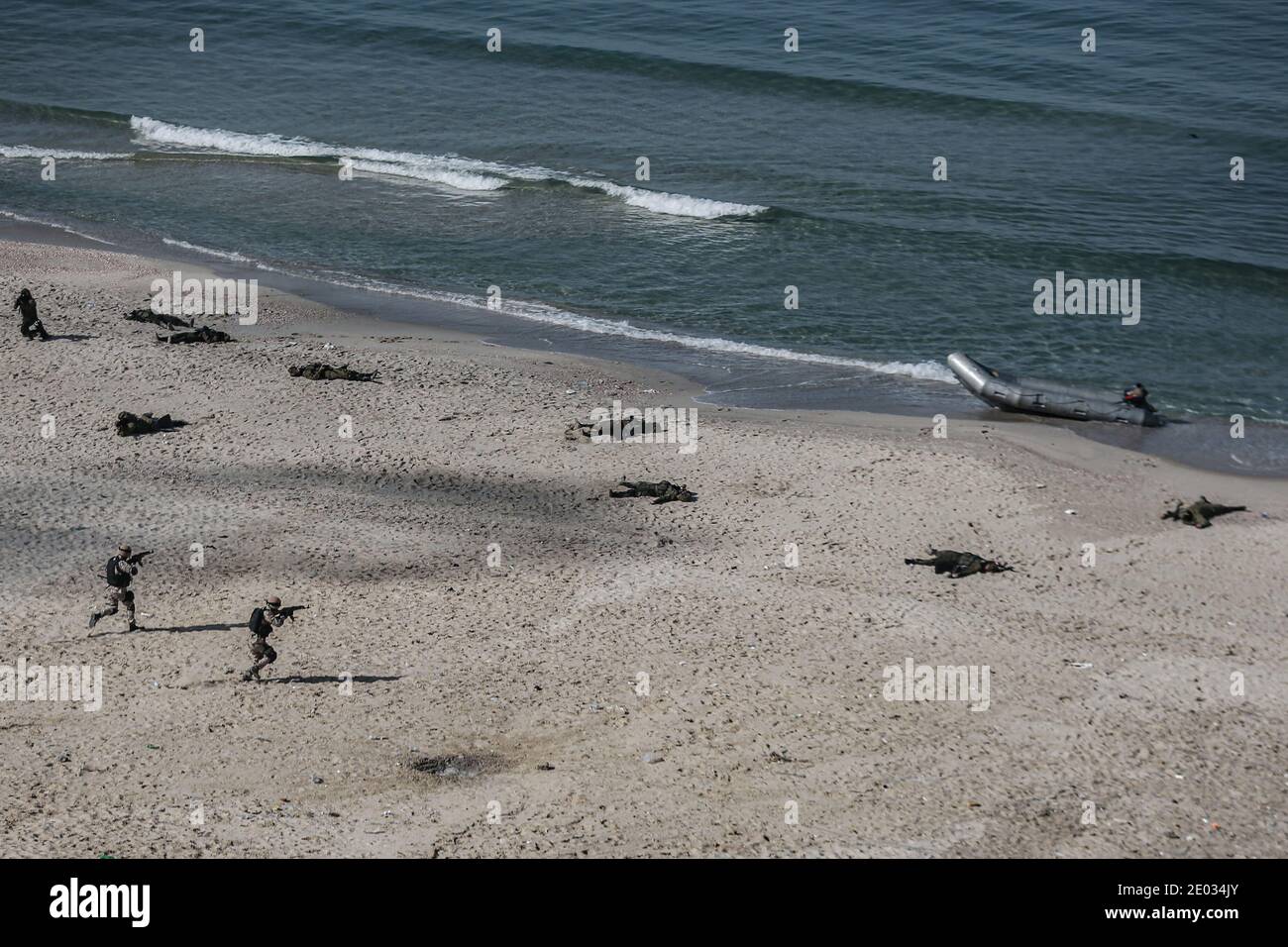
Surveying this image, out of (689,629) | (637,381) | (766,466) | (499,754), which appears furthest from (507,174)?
(499,754)

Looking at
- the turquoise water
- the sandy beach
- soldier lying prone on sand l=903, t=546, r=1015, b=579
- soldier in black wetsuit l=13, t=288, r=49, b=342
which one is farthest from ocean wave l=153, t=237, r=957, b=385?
soldier lying prone on sand l=903, t=546, r=1015, b=579

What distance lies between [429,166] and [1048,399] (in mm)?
26780

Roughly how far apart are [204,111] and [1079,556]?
145 ft

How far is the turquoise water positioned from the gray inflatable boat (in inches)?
54.4

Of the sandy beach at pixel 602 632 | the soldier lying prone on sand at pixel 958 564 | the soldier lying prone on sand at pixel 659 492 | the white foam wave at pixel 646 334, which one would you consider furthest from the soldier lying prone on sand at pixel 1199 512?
the soldier lying prone on sand at pixel 659 492

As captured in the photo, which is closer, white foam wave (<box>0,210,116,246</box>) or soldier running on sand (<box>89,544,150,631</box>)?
soldier running on sand (<box>89,544,150,631</box>)

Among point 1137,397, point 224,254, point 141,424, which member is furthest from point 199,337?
point 1137,397

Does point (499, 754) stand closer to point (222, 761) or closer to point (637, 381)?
point (222, 761)

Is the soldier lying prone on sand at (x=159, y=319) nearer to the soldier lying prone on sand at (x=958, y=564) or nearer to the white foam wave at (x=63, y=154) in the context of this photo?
the soldier lying prone on sand at (x=958, y=564)

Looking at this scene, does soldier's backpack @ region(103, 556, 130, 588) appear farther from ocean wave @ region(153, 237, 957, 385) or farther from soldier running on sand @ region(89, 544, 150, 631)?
ocean wave @ region(153, 237, 957, 385)

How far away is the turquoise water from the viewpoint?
118 feet

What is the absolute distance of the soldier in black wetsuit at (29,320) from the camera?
32.0 metres

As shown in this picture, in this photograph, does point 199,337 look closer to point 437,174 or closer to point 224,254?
point 224,254

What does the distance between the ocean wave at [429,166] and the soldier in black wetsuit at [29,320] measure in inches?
711
